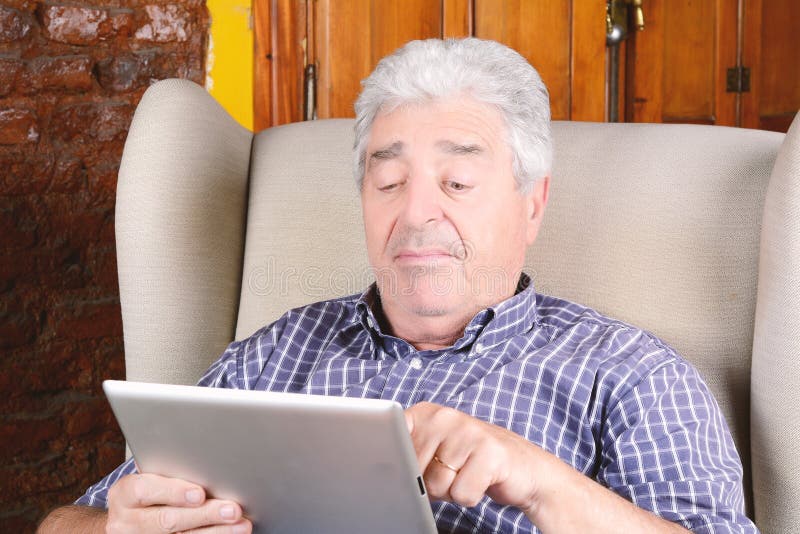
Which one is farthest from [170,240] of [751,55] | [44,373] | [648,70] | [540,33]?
[751,55]

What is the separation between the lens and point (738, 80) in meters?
2.92

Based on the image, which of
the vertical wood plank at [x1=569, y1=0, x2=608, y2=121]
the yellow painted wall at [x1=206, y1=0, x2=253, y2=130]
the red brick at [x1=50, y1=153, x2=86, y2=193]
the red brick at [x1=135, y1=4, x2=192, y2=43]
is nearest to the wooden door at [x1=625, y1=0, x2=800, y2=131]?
the vertical wood plank at [x1=569, y1=0, x2=608, y2=121]

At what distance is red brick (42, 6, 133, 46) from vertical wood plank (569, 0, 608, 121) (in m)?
1.21

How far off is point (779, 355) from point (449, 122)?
0.49 m

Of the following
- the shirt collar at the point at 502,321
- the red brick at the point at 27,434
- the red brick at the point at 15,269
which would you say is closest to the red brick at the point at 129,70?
the red brick at the point at 15,269

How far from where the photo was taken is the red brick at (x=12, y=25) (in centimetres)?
170

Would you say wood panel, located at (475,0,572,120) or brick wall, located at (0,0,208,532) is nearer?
brick wall, located at (0,0,208,532)

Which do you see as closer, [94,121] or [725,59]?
[94,121]

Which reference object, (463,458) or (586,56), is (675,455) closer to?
(463,458)

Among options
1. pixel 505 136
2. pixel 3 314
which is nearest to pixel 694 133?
pixel 505 136

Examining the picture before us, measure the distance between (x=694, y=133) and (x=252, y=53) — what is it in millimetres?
1136

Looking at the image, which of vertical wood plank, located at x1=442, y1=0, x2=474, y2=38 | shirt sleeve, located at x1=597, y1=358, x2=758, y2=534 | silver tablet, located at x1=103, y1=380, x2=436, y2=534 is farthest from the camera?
vertical wood plank, located at x1=442, y1=0, x2=474, y2=38

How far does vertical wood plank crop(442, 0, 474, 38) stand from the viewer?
229cm

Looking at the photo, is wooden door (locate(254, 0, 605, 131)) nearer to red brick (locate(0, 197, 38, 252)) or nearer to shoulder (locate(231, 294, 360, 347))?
red brick (locate(0, 197, 38, 252))
